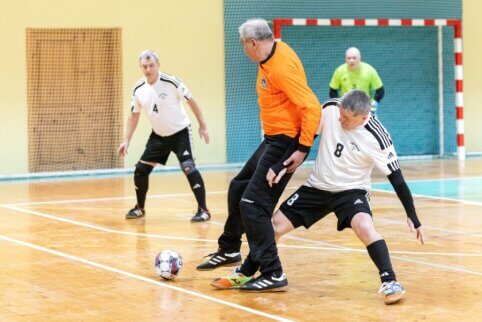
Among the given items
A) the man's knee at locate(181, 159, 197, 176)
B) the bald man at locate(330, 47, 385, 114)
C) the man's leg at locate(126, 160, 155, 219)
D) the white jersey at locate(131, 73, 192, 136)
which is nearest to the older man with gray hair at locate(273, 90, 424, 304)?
the man's knee at locate(181, 159, 197, 176)

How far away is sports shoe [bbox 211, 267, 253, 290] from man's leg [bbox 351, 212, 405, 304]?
933 millimetres

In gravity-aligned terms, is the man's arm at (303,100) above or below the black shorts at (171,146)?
above

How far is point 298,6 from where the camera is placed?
19.4m

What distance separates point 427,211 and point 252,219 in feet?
16.9

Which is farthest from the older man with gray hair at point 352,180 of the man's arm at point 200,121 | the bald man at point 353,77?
the bald man at point 353,77

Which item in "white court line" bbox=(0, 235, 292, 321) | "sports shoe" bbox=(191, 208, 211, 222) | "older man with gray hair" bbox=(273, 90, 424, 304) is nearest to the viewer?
"white court line" bbox=(0, 235, 292, 321)

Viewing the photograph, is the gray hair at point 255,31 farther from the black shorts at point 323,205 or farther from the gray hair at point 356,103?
the black shorts at point 323,205

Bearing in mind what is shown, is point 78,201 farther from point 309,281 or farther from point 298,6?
point 298,6

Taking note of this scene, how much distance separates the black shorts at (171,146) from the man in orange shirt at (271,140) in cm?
414

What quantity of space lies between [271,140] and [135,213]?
458cm

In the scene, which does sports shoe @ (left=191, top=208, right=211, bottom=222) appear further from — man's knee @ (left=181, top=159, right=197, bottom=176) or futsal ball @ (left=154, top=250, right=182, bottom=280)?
futsal ball @ (left=154, top=250, right=182, bottom=280)

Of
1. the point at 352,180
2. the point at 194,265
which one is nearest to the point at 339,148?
the point at 352,180

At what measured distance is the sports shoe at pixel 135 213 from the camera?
11492 mm

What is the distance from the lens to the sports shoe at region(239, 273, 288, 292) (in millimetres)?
7098
